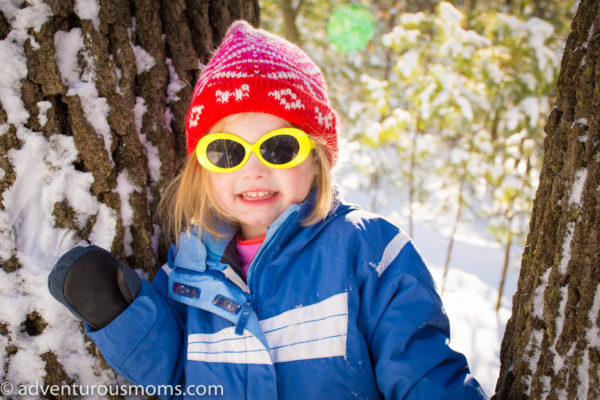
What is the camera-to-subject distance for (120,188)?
59.7 inches

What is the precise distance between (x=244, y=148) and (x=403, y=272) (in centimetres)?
80

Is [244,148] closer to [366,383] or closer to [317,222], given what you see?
[317,222]

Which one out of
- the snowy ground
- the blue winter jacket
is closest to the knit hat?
the blue winter jacket

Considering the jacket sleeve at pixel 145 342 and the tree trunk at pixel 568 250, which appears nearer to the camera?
the tree trunk at pixel 568 250

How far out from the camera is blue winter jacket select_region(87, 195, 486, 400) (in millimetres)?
1233

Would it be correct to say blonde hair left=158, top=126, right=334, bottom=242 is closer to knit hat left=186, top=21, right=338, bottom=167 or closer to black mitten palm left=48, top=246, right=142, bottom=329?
knit hat left=186, top=21, right=338, bottom=167

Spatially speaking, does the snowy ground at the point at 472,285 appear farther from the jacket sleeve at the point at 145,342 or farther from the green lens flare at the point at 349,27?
the green lens flare at the point at 349,27

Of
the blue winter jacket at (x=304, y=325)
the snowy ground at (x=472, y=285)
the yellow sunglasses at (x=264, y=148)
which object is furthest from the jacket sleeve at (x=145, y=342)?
the snowy ground at (x=472, y=285)

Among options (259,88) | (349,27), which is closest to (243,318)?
(259,88)

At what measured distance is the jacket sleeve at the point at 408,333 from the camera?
1168 millimetres

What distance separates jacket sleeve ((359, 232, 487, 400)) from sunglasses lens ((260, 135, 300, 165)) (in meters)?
0.55

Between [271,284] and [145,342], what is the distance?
0.52 m

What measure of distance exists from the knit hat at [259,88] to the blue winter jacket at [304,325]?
426 millimetres

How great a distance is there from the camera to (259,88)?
1.47m
